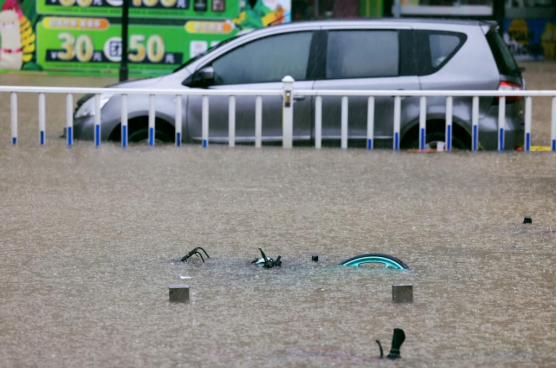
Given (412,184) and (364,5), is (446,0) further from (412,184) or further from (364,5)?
(412,184)

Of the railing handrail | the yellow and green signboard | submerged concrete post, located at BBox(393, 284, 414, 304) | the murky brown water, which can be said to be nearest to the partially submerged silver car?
the railing handrail

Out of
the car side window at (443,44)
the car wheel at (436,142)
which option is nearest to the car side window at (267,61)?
the car side window at (443,44)

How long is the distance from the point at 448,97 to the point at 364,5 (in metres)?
16.0

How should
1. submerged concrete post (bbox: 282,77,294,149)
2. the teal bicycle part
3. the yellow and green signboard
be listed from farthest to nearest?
the yellow and green signboard < submerged concrete post (bbox: 282,77,294,149) < the teal bicycle part

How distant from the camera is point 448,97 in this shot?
1233 cm

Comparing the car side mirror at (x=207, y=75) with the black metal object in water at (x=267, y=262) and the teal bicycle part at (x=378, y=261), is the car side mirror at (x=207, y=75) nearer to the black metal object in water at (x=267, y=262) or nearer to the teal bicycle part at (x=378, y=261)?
the black metal object in water at (x=267, y=262)

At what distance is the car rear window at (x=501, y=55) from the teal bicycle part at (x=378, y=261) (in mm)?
5871

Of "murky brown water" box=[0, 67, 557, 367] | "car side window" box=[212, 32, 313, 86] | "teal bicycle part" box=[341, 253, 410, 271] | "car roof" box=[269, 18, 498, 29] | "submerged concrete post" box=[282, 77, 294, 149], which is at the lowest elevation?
"murky brown water" box=[0, 67, 557, 367]

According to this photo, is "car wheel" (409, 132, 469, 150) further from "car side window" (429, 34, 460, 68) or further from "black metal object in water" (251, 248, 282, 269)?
"black metal object in water" (251, 248, 282, 269)

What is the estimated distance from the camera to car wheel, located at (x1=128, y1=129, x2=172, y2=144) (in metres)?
12.9

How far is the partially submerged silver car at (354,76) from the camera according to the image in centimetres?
1248

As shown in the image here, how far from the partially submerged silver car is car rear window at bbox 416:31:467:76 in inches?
0.4

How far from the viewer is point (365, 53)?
41.1 ft

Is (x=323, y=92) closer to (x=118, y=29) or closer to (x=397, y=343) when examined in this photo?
(x=397, y=343)
